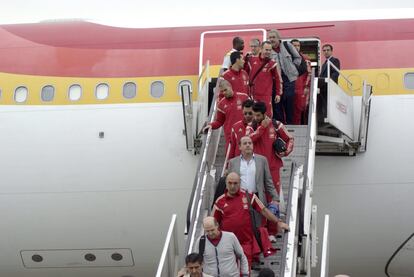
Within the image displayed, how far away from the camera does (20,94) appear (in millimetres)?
13133

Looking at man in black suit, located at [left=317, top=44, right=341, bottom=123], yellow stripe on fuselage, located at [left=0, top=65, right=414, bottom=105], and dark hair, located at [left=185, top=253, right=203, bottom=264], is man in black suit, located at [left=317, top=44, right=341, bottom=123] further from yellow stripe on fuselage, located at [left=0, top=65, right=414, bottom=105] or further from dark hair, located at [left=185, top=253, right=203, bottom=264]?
dark hair, located at [left=185, top=253, right=203, bottom=264]

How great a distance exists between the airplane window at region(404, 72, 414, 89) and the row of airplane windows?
3223mm

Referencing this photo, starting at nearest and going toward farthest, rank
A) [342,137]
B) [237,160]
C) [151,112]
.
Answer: [237,160]
[342,137]
[151,112]

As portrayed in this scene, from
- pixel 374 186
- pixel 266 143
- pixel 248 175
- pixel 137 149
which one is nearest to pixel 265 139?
pixel 266 143

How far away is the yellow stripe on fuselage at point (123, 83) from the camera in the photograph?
1245 cm

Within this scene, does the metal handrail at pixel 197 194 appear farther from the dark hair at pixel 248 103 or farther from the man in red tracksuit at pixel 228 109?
the dark hair at pixel 248 103

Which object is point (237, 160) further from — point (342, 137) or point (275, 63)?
point (342, 137)

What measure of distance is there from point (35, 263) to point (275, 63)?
525cm

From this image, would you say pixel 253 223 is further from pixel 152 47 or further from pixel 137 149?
pixel 152 47

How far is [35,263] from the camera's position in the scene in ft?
43.3

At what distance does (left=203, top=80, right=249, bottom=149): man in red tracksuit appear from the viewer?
33.3 feet

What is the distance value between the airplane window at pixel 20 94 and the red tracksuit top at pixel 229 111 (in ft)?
13.1

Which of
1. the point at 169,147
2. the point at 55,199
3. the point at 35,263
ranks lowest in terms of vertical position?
the point at 35,263

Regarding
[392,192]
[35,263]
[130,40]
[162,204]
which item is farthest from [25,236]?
[392,192]
